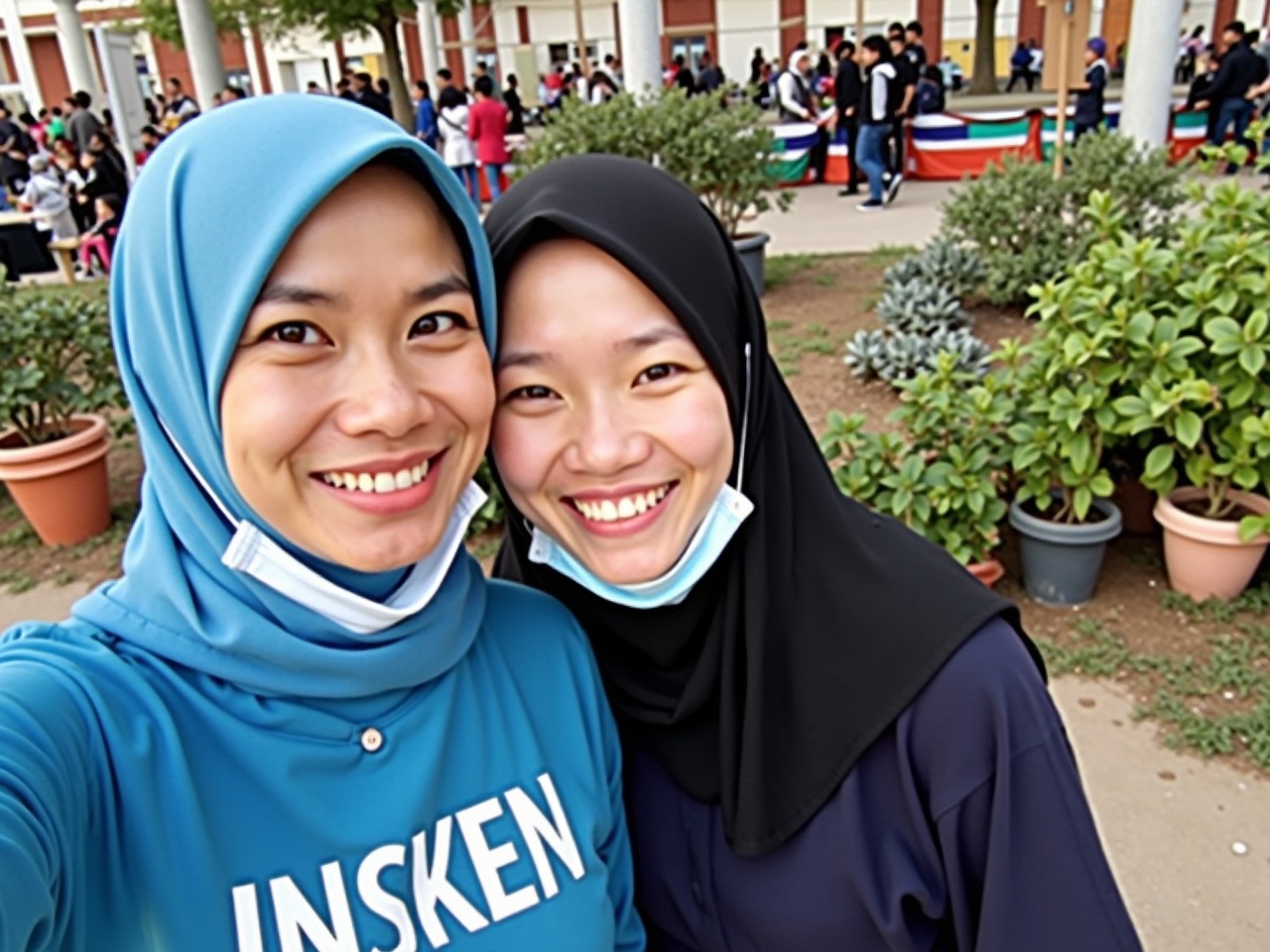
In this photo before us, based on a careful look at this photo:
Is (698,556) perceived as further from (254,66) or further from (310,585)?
(254,66)

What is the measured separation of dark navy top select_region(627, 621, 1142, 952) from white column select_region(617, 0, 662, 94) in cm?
851

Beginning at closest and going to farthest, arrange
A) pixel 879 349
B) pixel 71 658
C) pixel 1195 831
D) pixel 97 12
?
pixel 71 658, pixel 1195 831, pixel 879 349, pixel 97 12

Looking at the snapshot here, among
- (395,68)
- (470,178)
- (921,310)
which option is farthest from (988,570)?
(395,68)

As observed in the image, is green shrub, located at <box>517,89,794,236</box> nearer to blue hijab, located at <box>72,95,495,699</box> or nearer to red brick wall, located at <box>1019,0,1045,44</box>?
blue hijab, located at <box>72,95,495,699</box>

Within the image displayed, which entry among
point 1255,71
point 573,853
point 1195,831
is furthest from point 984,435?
point 1255,71

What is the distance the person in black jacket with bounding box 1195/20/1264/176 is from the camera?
12117 mm

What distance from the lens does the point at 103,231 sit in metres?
11.7

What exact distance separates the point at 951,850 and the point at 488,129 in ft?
41.1

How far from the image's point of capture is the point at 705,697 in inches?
58.2

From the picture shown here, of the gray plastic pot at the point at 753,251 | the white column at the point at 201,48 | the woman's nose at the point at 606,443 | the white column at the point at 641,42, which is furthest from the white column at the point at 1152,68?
the white column at the point at 201,48

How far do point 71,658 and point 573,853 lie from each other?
0.64 meters

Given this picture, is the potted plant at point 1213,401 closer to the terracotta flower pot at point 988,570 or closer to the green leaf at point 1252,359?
the green leaf at point 1252,359

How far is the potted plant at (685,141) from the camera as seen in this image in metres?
7.47

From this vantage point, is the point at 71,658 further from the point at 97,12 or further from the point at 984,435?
the point at 97,12
